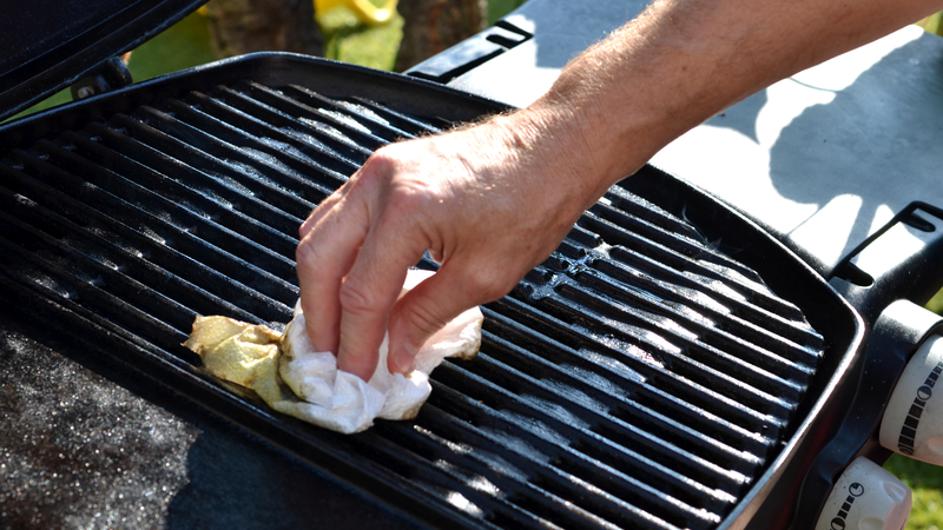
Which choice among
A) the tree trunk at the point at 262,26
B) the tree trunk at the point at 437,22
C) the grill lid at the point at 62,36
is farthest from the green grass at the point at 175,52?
the grill lid at the point at 62,36

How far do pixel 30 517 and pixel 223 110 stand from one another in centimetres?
90

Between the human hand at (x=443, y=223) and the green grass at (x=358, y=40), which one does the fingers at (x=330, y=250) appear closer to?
the human hand at (x=443, y=223)

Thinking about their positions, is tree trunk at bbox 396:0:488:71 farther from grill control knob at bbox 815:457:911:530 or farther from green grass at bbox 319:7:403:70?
grill control knob at bbox 815:457:911:530

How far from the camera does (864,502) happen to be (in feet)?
4.67

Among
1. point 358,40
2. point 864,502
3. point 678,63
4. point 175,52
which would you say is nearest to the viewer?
point 678,63

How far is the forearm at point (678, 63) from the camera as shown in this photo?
4.22 feet

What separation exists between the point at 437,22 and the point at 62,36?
242 centimetres

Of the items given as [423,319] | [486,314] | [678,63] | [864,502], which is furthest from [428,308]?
[864,502]

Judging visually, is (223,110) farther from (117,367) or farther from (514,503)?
(514,503)

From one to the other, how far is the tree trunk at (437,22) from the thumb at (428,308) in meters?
2.90

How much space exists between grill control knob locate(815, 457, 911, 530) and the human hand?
538 millimetres

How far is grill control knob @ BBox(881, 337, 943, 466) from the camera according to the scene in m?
1.49

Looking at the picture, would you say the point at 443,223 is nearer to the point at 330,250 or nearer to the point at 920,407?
the point at 330,250

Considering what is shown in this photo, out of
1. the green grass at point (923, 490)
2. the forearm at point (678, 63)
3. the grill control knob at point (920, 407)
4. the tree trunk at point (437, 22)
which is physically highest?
the forearm at point (678, 63)
